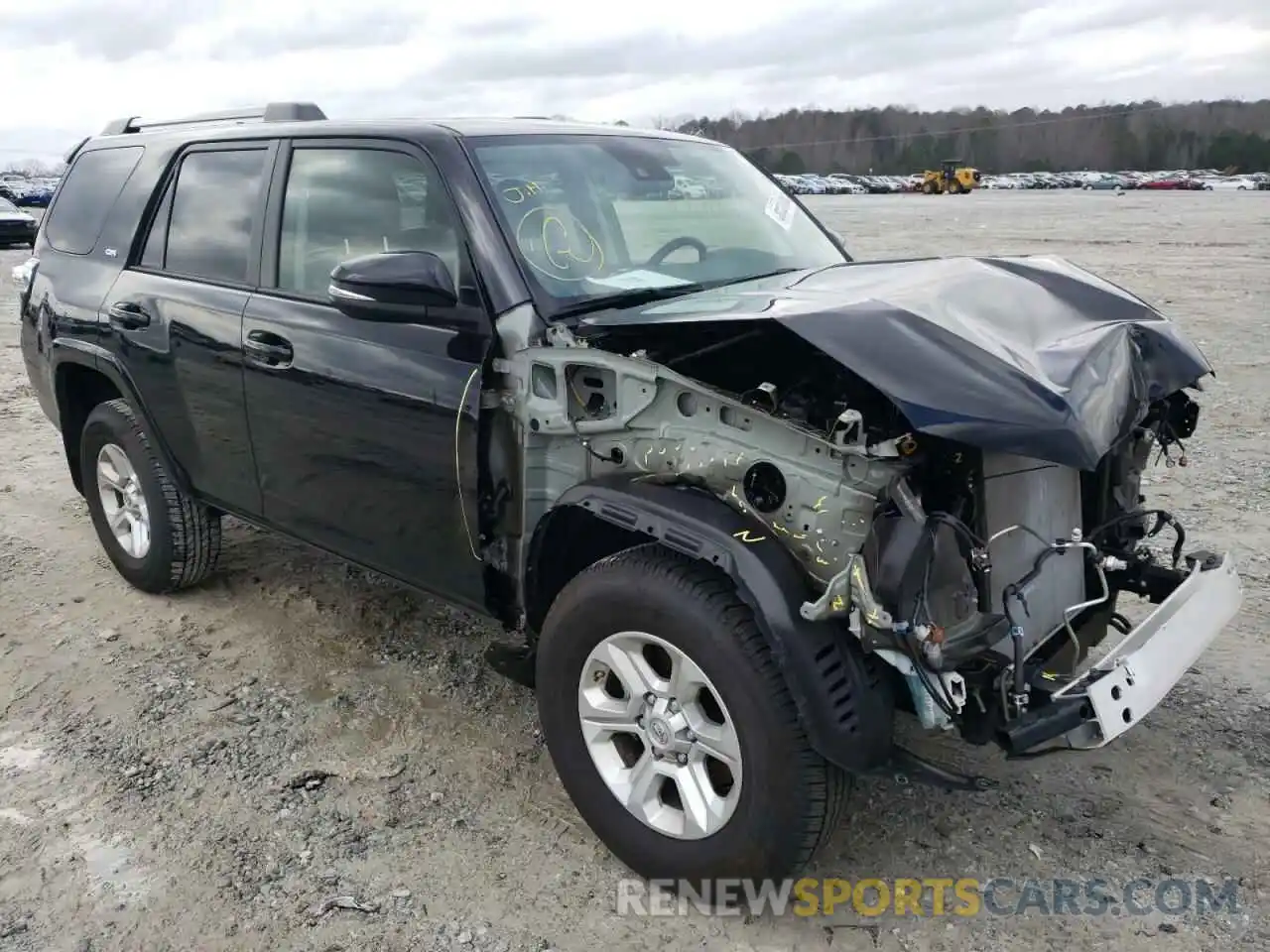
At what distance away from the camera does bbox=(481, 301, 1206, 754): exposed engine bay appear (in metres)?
2.38

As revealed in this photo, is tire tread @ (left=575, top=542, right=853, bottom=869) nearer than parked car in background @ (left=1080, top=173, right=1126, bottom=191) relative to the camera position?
Yes

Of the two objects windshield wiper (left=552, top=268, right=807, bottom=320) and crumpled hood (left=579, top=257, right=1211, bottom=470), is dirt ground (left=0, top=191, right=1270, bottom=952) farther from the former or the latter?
windshield wiper (left=552, top=268, right=807, bottom=320)

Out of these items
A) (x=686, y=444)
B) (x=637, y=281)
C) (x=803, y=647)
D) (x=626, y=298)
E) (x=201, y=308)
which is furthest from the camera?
(x=201, y=308)

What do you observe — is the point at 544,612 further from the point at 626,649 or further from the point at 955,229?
the point at 955,229

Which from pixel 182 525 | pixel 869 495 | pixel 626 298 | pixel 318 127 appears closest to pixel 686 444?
pixel 869 495

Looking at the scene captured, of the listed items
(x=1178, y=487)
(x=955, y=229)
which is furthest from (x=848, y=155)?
(x=1178, y=487)

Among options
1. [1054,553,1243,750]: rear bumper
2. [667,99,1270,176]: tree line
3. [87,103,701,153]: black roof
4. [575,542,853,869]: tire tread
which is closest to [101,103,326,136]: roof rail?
[87,103,701,153]: black roof

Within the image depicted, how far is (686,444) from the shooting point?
2.76 metres

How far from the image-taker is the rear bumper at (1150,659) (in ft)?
7.82

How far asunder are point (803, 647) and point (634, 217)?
1.73 meters

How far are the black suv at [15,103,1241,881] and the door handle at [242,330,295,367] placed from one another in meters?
0.02

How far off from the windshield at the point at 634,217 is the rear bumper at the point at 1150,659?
165cm

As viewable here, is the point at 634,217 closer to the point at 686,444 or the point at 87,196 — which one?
the point at 686,444

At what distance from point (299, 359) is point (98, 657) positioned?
1.67m
